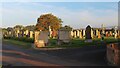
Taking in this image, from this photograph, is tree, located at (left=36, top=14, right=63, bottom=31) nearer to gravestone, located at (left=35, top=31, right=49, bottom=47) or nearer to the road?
gravestone, located at (left=35, top=31, right=49, bottom=47)

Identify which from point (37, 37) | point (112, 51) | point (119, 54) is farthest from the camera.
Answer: point (37, 37)

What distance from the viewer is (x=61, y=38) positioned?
1348 inches

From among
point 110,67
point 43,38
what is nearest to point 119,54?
point 110,67

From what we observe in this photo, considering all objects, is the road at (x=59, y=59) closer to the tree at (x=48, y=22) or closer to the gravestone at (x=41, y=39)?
the gravestone at (x=41, y=39)

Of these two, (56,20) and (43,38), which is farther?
(56,20)

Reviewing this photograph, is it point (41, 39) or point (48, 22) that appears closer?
point (41, 39)

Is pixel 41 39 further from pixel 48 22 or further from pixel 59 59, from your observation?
pixel 48 22

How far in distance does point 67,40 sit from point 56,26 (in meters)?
55.7

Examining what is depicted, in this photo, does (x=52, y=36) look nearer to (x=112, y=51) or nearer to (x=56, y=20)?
(x=56, y=20)

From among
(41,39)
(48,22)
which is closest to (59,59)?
(41,39)

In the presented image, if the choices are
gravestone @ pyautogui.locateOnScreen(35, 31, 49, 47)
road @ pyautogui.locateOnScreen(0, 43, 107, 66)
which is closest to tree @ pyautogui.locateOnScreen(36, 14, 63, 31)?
gravestone @ pyautogui.locateOnScreen(35, 31, 49, 47)

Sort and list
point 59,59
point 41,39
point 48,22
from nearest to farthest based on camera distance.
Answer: point 59,59
point 41,39
point 48,22

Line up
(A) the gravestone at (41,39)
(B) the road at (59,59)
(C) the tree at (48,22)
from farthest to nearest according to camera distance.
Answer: (C) the tree at (48,22) → (A) the gravestone at (41,39) → (B) the road at (59,59)

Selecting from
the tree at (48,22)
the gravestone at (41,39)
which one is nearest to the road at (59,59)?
the gravestone at (41,39)
